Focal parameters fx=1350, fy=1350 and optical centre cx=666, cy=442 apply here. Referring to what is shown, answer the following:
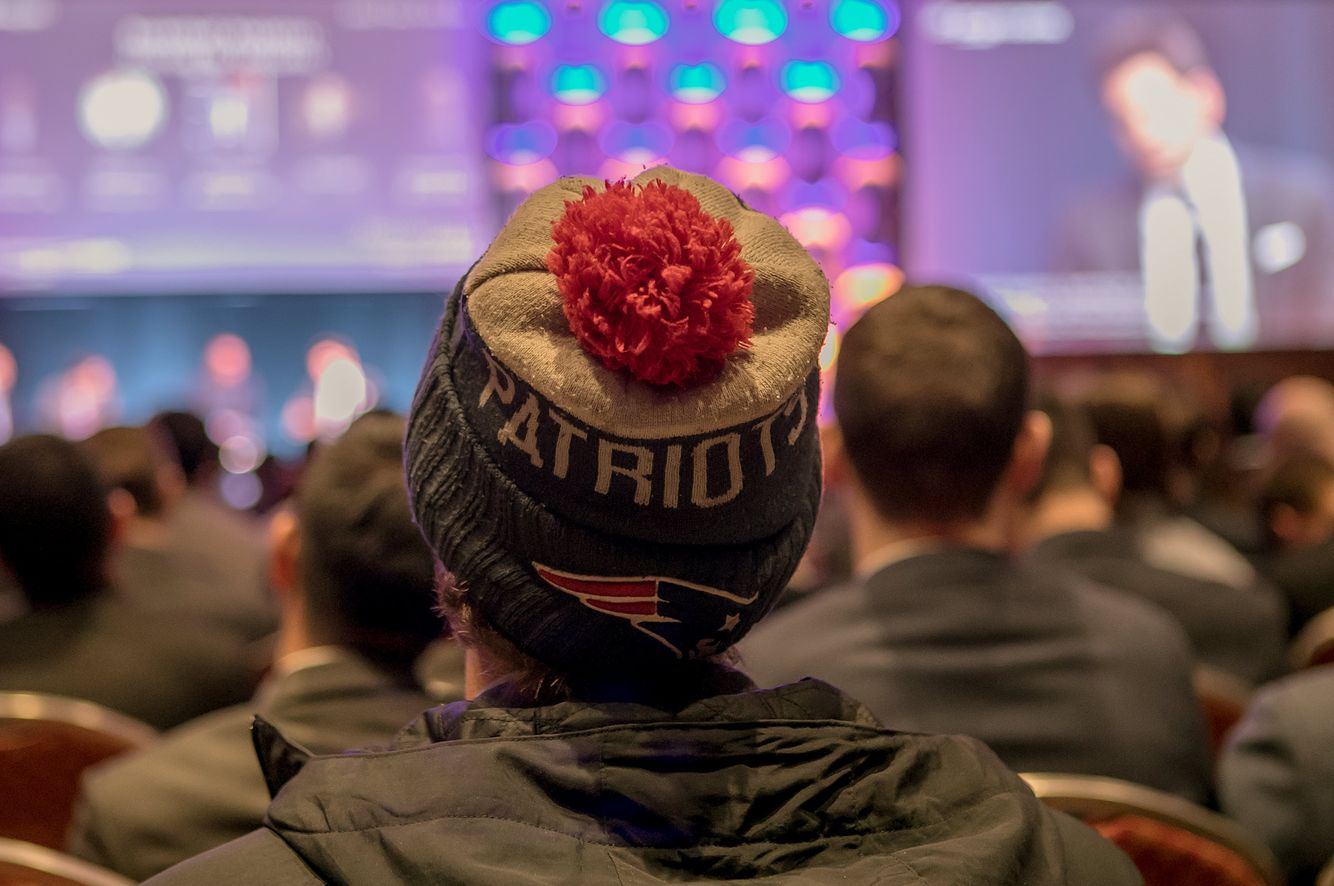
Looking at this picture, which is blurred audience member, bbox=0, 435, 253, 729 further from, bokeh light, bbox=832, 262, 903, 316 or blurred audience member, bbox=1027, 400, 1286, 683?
bokeh light, bbox=832, 262, 903, 316

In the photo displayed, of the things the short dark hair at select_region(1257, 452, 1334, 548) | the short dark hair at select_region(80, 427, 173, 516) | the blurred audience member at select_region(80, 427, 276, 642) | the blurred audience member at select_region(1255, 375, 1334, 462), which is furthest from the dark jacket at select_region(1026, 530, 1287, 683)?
the short dark hair at select_region(80, 427, 173, 516)

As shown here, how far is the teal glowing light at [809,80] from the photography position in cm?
727

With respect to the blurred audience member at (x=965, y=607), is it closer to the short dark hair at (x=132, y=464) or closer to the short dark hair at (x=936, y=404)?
the short dark hair at (x=936, y=404)

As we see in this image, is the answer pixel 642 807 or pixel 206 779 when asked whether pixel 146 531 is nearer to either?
pixel 206 779

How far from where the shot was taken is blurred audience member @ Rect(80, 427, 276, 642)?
3203 mm

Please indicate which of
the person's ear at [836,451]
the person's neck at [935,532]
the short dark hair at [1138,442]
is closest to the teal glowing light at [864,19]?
the short dark hair at [1138,442]

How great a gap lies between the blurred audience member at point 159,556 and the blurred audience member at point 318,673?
1.36 metres

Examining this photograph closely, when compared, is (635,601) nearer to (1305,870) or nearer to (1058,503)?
(1305,870)

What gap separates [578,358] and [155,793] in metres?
1.10

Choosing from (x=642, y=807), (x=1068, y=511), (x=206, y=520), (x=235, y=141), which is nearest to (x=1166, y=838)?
(x=642, y=807)

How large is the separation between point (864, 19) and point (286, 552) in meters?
6.18

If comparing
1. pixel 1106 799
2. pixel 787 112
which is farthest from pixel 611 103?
pixel 1106 799

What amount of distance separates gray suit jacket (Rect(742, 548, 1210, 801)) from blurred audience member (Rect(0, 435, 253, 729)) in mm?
1218

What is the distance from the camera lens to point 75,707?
1961mm
